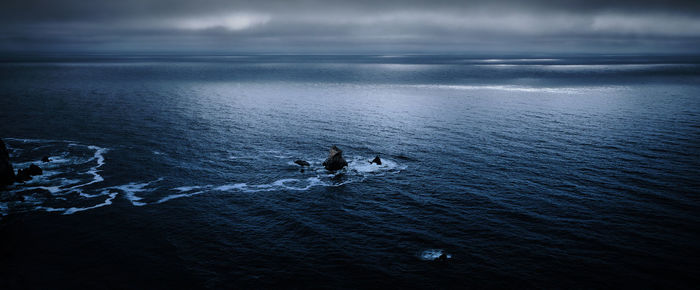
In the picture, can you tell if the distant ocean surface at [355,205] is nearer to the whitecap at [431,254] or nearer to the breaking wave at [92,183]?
the whitecap at [431,254]

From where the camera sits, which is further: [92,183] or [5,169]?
[92,183]

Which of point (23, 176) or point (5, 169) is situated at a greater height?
point (5, 169)

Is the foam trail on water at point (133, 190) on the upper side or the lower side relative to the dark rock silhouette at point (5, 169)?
lower

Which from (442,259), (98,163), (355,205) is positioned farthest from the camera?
(98,163)

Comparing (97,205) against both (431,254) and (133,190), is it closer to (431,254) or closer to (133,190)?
(133,190)

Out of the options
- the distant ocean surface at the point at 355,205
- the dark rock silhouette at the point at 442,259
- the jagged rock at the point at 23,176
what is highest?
the jagged rock at the point at 23,176

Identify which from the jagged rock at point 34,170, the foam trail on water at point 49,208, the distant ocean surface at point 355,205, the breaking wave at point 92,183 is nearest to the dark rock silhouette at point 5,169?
the breaking wave at point 92,183

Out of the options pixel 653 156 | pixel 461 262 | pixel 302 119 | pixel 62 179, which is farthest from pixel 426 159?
pixel 62 179

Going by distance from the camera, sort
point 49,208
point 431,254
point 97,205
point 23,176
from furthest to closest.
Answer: point 23,176 < point 97,205 < point 49,208 < point 431,254

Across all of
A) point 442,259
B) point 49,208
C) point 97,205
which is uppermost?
point 49,208

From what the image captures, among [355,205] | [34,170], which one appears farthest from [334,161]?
[34,170]
